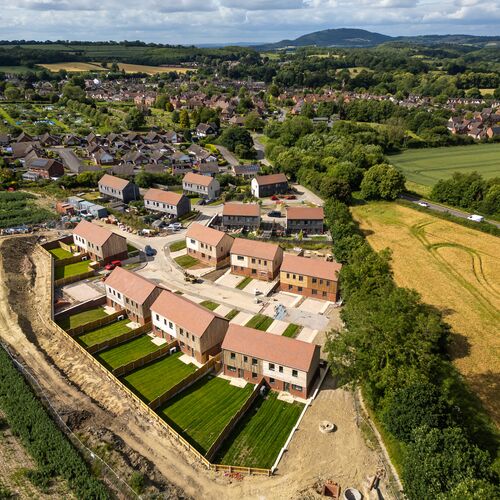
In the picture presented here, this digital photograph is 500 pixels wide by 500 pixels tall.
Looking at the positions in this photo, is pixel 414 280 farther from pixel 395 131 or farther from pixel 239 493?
pixel 395 131

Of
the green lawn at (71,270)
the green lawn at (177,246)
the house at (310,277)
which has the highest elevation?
the house at (310,277)

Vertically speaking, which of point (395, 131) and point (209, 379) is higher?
point (395, 131)

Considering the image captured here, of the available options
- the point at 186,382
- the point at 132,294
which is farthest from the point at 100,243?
the point at 186,382

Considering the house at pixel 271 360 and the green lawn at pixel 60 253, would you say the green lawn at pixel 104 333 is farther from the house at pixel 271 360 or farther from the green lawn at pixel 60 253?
the green lawn at pixel 60 253

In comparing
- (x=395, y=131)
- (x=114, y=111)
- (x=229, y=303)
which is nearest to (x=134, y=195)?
(x=229, y=303)

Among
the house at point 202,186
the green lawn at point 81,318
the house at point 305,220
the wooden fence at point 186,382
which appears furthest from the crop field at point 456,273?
the green lawn at point 81,318

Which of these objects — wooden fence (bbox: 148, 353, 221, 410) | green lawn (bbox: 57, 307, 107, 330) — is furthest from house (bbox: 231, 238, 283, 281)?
green lawn (bbox: 57, 307, 107, 330)

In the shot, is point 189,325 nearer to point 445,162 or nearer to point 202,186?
point 202,186
